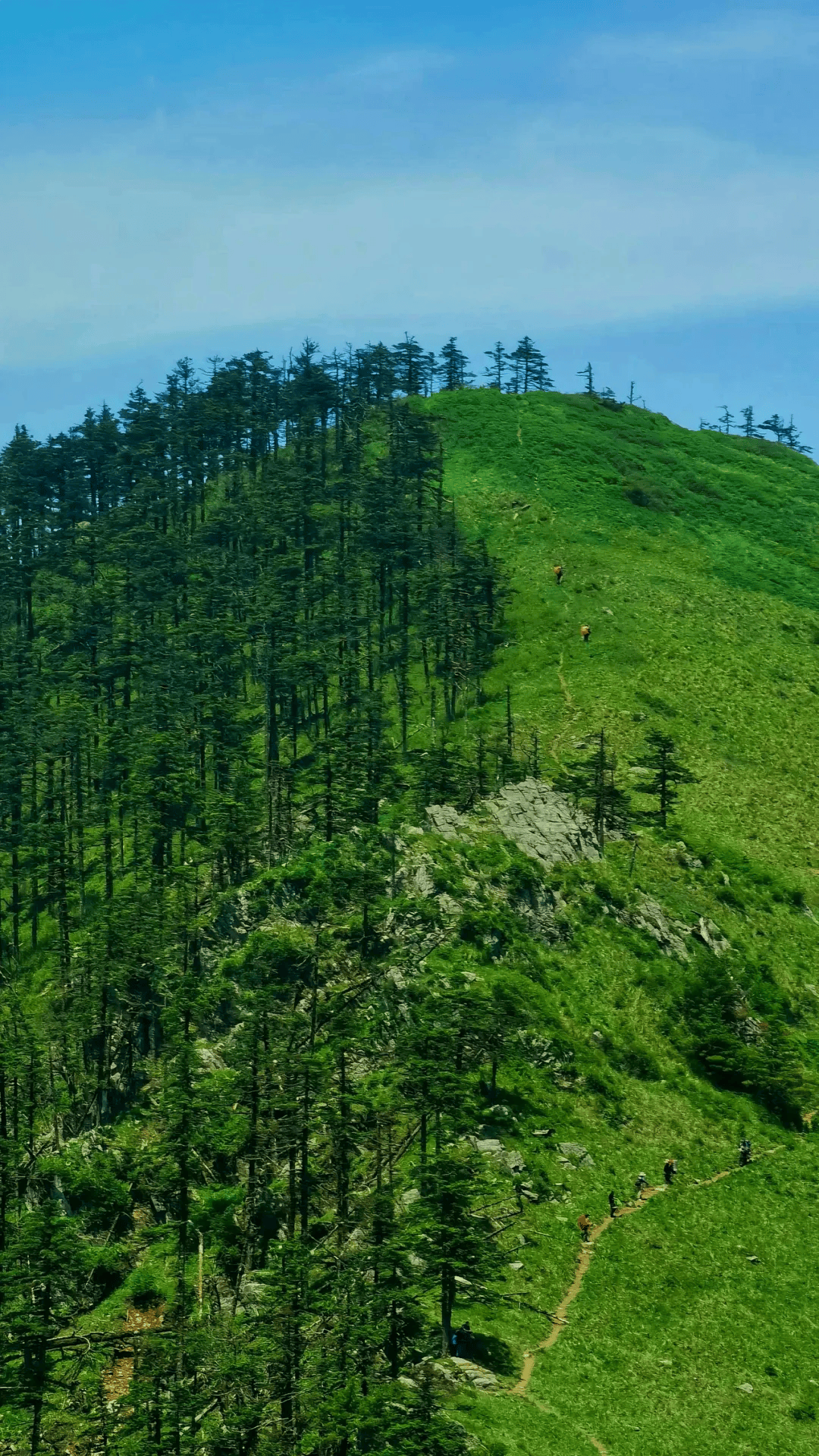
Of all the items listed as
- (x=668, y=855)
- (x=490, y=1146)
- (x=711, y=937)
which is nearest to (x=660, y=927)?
(x=711, y=937)

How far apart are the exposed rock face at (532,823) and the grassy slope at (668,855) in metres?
2.25

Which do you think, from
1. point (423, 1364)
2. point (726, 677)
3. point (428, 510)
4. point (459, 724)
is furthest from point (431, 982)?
point (428, 510)

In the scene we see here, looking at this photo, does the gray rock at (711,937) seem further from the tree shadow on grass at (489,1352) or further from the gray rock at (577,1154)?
the tree shadow on grass at (489,1352)

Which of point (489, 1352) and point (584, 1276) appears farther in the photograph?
point (584, 1276)

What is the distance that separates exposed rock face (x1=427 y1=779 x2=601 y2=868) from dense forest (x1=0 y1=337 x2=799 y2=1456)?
1.95 metres

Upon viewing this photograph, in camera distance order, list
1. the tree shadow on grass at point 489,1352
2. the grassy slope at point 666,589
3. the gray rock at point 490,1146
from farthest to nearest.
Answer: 1. the grassy slope at point 666,589
2. the gray rock at point 490,1146
3. the tree shadow on grass at point 489,1352

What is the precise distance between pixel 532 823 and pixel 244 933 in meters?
17.5

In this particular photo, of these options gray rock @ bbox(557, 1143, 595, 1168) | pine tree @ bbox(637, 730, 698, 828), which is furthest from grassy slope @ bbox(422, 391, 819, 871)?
gray rock @ bbox(557, 1143, 595, 1168)

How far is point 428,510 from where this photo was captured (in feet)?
419

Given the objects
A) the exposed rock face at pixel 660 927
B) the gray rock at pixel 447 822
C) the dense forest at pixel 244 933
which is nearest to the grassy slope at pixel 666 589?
the dense forest at pixel 244 933

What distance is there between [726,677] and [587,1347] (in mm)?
73464

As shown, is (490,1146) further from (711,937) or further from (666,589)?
(666,589)

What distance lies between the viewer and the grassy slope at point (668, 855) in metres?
36.6

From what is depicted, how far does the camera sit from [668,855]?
71.6 meters
